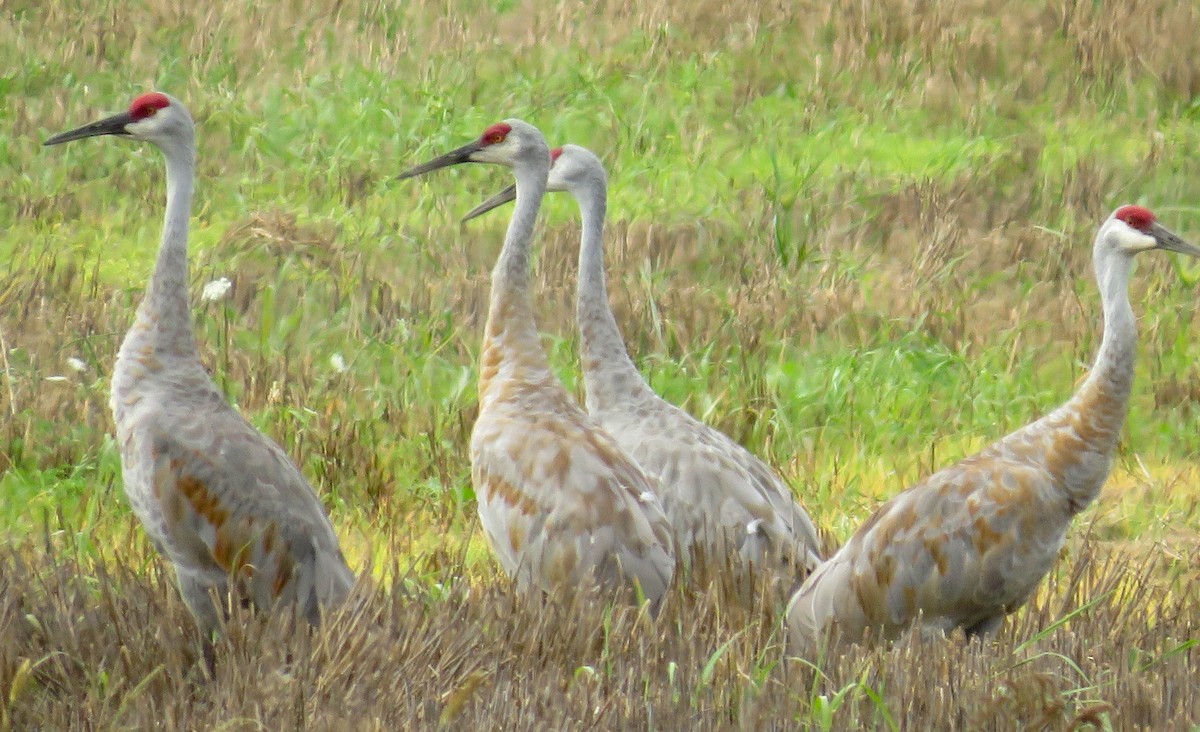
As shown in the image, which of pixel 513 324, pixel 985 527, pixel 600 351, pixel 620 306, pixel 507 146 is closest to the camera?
pixel 985 527

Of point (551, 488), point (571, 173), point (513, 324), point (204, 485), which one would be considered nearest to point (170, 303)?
point (204, 485)

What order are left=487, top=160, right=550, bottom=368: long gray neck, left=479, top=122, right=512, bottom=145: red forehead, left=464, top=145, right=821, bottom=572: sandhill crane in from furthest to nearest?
left=479, top=122, right=512, bottom=145: red forehead
left=487, top=160, right=550, bottom=368: long gray neck
left=464, top=145, right=821, bottom=572: sandhill crane

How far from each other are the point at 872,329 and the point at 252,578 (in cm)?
Result: 349

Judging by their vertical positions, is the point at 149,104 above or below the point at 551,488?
above

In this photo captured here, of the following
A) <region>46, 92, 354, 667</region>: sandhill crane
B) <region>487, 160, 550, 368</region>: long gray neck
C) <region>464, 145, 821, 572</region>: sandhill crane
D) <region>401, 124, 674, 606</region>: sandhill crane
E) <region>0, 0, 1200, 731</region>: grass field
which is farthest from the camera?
<region>487, 160, 550, 368</region>: long gray neck

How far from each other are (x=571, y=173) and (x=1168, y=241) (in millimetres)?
2101

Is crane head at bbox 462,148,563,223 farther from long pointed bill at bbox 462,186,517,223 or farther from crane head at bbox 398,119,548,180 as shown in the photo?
crane head at bbox 398,119,548,180

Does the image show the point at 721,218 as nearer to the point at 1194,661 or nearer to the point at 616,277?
the point at 616,277

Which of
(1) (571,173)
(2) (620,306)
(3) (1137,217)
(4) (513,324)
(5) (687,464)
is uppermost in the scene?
(3) (1137,217)

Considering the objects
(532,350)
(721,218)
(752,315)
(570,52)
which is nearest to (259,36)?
(570,52)

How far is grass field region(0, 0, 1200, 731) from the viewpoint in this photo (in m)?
3.98

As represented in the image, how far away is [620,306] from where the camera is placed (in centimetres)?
754

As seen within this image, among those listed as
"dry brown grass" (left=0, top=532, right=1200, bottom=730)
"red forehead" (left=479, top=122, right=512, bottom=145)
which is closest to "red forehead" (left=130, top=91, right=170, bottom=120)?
"red forehead" (left=479, top=122, right=512, bottom=145)

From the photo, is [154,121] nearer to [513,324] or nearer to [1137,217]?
[513,324]
